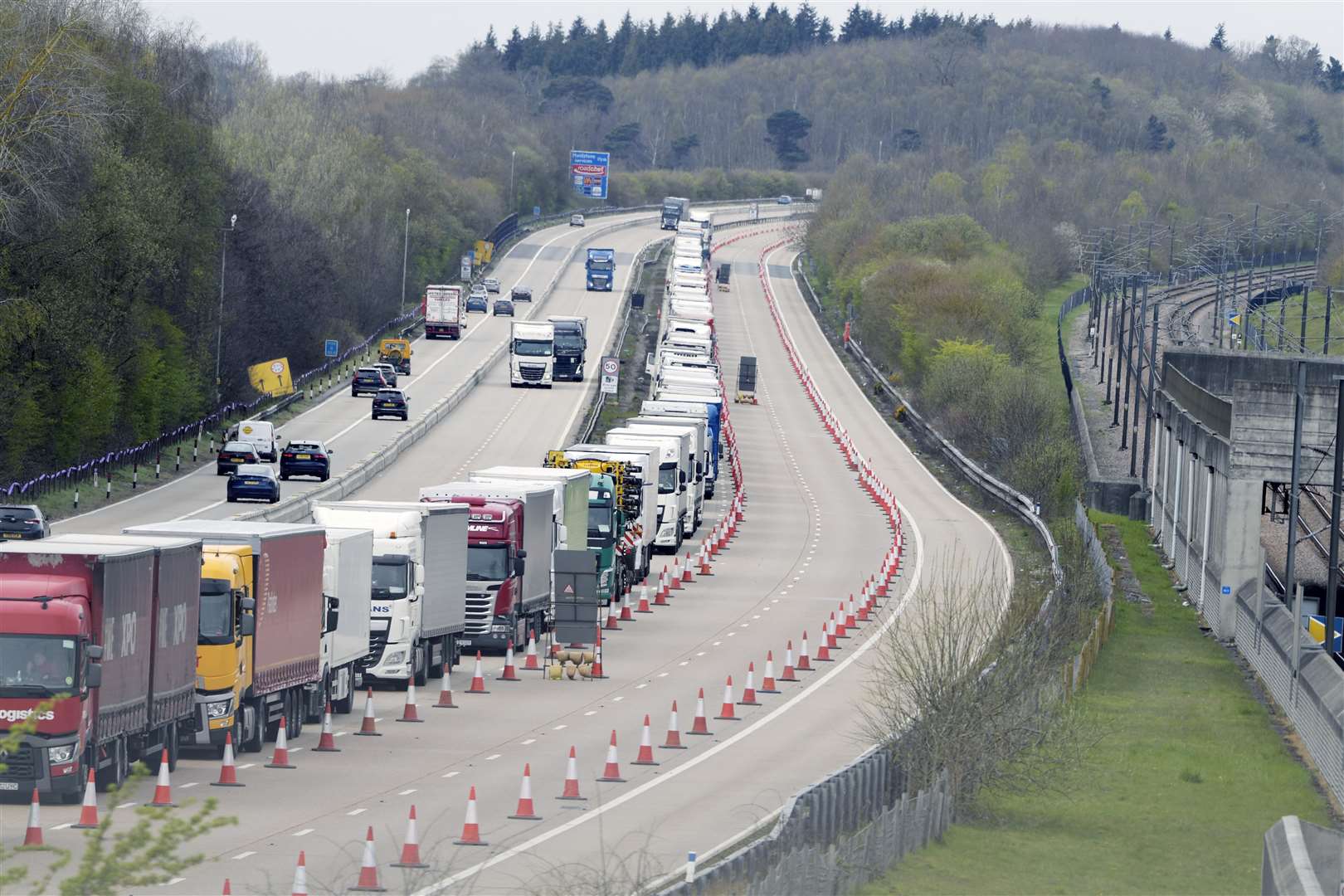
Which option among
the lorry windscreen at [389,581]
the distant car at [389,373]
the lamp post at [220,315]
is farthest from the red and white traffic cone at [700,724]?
the distant car at [389,373]

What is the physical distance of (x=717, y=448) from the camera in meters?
76.3

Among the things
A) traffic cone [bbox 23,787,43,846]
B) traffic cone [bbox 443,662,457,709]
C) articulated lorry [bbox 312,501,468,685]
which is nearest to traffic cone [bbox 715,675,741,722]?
traffic cone [bbox 443,662,457,709]

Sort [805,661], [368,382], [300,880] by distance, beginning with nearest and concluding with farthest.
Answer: [300,880]
[805,661]
[368,382]

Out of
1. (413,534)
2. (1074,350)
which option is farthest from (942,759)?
(1074,350)

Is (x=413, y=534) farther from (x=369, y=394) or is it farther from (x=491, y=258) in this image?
(x=491, y=258)

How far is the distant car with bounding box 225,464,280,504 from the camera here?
6150cm

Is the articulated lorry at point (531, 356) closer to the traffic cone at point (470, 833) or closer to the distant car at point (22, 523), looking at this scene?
the distant car at point (22, 523)

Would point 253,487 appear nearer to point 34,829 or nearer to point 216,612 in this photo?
point 216,612

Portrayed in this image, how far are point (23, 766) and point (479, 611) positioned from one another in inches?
702

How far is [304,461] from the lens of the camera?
6794 cm

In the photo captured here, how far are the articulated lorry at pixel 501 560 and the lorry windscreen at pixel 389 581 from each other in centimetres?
344

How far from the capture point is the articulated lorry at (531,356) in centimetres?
9769

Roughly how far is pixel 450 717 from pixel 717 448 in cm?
4408

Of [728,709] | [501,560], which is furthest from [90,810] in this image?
[501,560]
